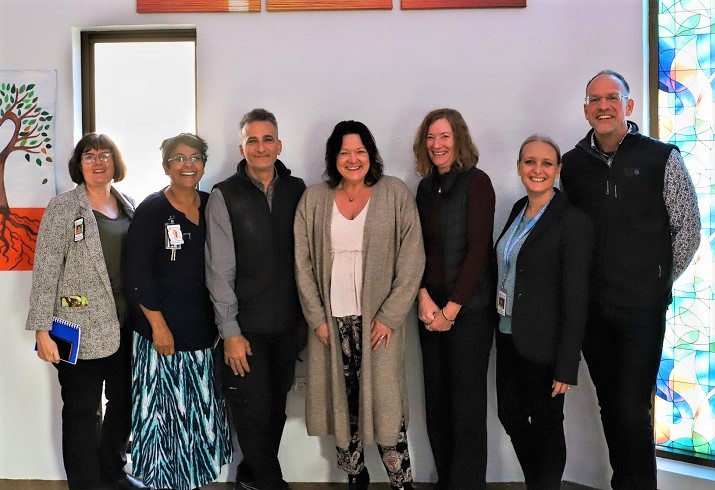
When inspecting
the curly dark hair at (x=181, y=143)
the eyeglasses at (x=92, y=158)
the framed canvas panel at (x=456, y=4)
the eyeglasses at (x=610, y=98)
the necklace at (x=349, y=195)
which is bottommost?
the necklace at (x=349, y=195)

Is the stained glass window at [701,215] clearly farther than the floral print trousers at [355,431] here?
Yes

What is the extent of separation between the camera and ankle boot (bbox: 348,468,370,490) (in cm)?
258

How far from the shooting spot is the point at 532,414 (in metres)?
2.22

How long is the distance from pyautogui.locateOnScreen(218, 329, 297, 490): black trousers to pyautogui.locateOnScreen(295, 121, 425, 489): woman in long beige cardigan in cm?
15

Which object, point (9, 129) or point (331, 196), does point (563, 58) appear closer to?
point (331, 196)

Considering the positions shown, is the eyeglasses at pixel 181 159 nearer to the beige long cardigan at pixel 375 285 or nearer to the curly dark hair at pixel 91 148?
the curly dark hair at pixel 91 148

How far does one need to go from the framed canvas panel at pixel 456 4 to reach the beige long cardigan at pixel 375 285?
92 centimetres

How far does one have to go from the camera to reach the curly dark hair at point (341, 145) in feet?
7.70

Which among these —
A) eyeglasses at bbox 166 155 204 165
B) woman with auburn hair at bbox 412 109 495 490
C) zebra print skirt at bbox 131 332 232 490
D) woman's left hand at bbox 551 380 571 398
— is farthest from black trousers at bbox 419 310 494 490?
eyeglasses at bbox 166 155 204 165

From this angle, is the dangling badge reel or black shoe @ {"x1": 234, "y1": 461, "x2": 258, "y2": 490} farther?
black shoe @ {"x1": 234, "y1": 461, "x2": 258, "y2": 490}

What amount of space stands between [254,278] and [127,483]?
123cm

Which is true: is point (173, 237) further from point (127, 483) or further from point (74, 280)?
point (127, 483)

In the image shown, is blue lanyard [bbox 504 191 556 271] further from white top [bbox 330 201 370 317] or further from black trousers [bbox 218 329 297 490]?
black trousers [bbox 218 329 297 490]

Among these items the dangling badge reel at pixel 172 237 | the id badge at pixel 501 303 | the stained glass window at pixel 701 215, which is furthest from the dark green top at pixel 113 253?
the stained glass window at pixel 701 215
